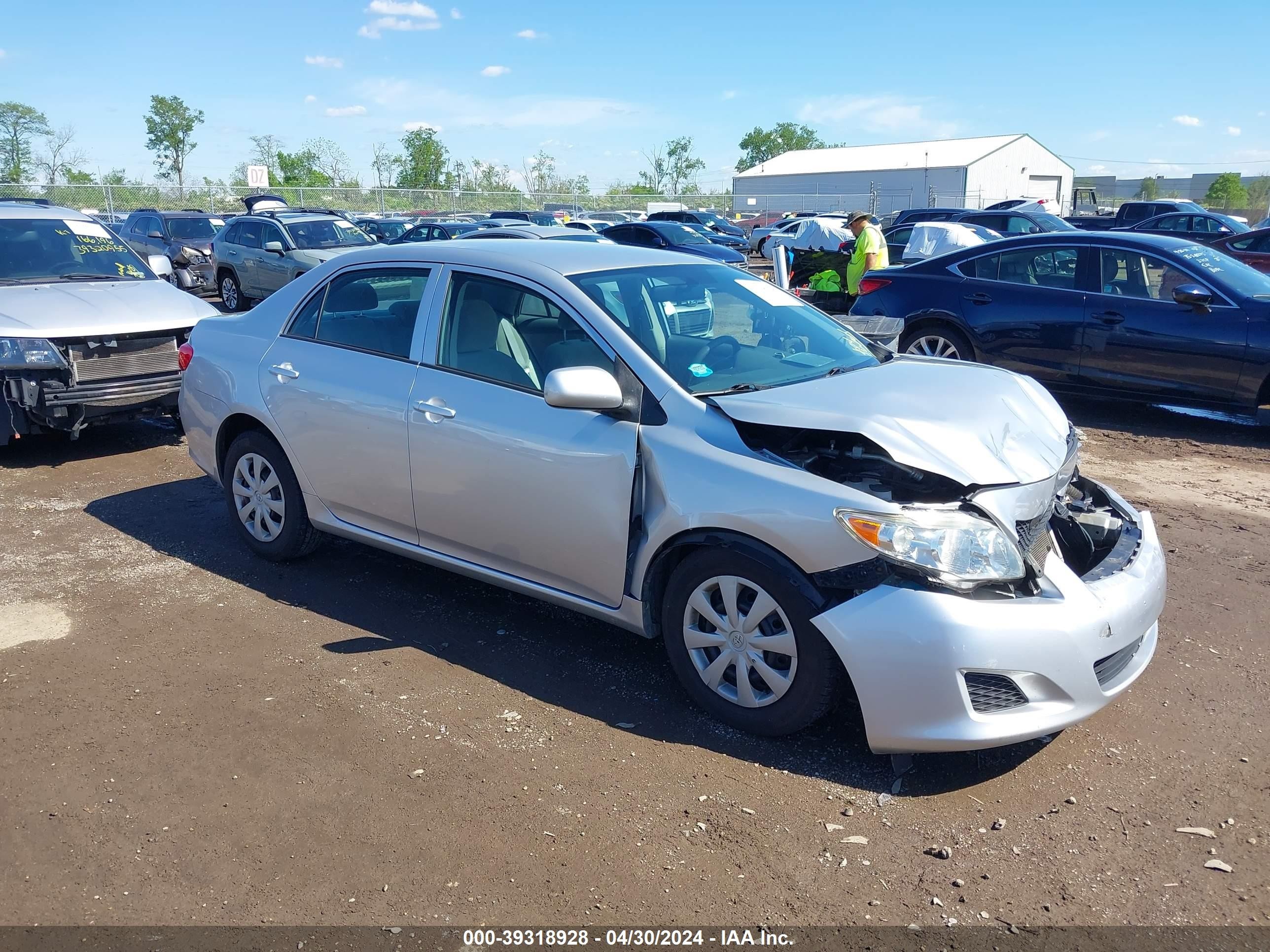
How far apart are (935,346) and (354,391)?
6.42 metres

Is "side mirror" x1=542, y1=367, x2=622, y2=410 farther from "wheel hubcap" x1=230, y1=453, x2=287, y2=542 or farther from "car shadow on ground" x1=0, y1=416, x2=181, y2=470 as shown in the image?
"car shadow on ground" x1=0, y1=416, x2=181, y2=470

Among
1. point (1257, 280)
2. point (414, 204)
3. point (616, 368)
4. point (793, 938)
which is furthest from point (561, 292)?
point (414, 204)

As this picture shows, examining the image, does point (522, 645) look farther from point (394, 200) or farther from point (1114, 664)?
point (394, 200)

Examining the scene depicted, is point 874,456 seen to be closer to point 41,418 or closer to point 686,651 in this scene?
point 686,651

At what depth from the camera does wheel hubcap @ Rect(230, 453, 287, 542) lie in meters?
5.50

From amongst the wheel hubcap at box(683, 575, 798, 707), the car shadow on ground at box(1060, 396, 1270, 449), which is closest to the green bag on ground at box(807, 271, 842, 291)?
the car shadow on ground at box(1060, 396, 1270, 449)

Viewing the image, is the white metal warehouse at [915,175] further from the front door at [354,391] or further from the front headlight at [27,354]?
the front door at [354,391]

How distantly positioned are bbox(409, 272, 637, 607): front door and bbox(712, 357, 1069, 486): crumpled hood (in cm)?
58

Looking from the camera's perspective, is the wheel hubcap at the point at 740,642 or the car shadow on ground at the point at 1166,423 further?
the car shadow on ground at the point at 1166,423

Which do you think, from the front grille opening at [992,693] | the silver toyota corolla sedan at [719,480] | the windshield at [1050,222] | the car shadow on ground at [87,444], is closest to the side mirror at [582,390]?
the silver toyota corolla sedan at [719,480]

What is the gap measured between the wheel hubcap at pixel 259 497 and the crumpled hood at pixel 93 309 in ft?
7.08

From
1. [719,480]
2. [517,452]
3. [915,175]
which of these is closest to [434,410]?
[517,452]

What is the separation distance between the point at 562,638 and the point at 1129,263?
661 cm

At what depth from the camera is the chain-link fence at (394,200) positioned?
35344 millimetres
